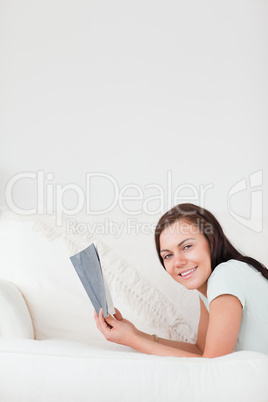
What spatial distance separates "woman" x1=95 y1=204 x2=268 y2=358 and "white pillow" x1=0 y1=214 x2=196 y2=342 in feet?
0.57

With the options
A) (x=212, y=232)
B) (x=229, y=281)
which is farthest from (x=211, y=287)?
(x=212, y=232)

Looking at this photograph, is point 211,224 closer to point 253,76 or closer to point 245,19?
point 253,76

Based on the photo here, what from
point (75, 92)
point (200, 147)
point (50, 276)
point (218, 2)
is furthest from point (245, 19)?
point (50, 276)

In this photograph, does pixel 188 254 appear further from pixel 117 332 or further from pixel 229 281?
pixel 117 332

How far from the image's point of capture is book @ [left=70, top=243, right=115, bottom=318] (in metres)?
1.04

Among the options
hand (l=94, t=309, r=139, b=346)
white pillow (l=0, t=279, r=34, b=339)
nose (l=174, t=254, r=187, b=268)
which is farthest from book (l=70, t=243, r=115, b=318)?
white pillow (l=0, t=279, r=34, b=339)

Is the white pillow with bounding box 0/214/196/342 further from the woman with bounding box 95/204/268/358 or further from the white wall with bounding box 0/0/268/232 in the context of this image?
the white wall with bounding box 0/0/268/232

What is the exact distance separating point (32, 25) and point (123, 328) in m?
1.73

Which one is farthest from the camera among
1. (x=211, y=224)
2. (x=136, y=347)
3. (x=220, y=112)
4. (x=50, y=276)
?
(x=220, y=112)

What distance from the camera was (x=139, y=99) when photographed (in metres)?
2.24

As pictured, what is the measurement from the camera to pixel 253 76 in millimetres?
2213

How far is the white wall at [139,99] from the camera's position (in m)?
2.21

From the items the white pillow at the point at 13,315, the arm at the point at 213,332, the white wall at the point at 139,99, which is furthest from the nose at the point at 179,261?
the white wall at the point at 139,99

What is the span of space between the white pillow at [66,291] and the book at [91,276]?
41 cm
